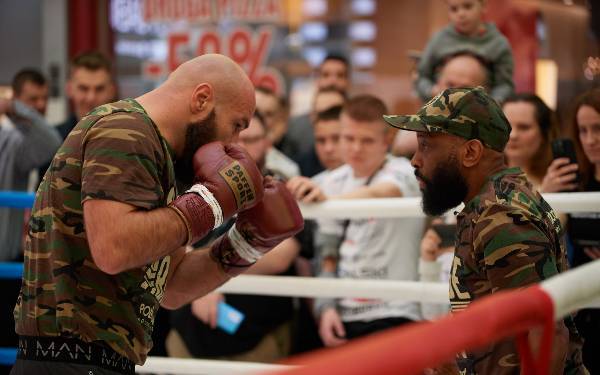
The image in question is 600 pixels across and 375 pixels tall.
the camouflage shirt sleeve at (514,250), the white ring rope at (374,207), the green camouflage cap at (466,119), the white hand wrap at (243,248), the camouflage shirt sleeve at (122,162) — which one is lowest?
the white ring rope at (374,207)

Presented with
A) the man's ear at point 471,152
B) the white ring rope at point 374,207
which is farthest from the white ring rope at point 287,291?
the man's ear at point 471,152

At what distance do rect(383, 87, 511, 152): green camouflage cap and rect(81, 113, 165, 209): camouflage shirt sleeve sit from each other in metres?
0.71

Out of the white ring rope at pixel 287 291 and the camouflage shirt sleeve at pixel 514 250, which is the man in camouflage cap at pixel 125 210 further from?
the white ring rope at pixel 287 291

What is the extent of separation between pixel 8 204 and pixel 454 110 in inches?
86.1

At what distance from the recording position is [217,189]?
2.51m

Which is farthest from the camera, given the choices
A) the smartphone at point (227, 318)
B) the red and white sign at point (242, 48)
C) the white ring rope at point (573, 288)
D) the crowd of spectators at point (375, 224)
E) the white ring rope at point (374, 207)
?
the red and white sign at point (242, 48)

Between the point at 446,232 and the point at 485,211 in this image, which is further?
the point at 446,232

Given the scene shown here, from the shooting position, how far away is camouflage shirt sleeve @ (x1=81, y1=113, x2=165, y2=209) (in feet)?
7.63

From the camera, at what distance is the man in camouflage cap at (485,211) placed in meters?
2.39

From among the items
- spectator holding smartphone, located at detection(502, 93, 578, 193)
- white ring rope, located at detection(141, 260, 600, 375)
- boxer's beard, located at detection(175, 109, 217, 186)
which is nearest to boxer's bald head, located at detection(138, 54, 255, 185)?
boxer's beard, located at detection(175, 109, 217, 186)

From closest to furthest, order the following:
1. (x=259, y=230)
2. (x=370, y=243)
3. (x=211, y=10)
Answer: (x=259, y=230)
(x=370, y=243)
(x=211, y=10)

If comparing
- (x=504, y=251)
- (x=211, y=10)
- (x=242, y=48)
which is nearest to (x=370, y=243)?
(x=504, y=251)

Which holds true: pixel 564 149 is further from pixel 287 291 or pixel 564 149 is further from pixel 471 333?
pixel 471 333

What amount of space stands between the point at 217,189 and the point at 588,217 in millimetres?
1769
